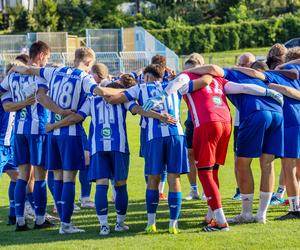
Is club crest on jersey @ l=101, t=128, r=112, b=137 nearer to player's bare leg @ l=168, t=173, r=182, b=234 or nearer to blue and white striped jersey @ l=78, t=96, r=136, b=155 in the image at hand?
blue and white striped jersey @ l=78, t=96, r=136, b=155

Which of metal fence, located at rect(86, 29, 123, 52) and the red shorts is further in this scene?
metal fence, located at rect(86, 29, 123, 52)

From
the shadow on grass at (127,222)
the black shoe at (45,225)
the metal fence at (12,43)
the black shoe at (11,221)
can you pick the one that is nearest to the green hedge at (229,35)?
the metal fence at (12,43)

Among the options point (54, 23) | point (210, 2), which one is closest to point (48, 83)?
point (54, 23)

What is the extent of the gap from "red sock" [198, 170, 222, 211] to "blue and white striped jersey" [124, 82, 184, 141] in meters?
0.57

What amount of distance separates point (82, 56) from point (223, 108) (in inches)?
73.9

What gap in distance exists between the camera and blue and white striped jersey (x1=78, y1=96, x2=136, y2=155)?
27.0ft

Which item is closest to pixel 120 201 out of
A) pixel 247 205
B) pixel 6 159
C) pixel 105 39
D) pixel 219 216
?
pixel 219 216

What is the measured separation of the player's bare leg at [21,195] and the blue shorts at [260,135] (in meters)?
2.75

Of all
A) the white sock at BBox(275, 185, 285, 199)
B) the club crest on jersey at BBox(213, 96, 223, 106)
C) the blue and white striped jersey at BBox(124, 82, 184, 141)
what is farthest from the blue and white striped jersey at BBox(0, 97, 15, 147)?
the white sock at BBox(275, 185, 285, 199)

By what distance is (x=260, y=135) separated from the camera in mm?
8492

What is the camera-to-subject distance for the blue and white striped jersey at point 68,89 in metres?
8.43

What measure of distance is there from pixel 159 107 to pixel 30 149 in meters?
1.85

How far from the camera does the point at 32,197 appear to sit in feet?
31.8

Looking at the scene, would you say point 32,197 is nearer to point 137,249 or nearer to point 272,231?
point 137,249
